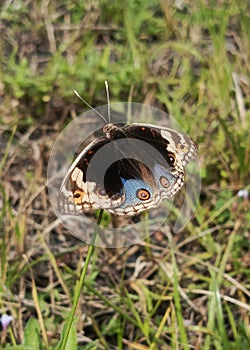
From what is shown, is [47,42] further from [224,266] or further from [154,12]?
[224,266]

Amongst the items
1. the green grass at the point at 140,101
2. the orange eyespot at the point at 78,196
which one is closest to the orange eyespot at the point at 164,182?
the orange eyespot at the point at 78,196

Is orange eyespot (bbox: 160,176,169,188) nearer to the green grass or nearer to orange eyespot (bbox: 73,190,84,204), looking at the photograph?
orange eyespot (bbox: 73,190,84,204)

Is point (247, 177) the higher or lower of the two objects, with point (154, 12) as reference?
lower

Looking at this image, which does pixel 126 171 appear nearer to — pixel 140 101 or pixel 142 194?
pixel 142 194

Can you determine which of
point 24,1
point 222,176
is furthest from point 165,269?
point 24,1

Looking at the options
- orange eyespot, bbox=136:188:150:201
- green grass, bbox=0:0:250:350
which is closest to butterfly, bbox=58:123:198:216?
orange eyespot, bbox=136:188:150:201

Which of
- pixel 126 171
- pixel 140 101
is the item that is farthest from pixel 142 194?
pixel 140 101

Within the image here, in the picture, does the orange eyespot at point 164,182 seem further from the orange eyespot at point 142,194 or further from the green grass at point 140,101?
the green grass at point 140,101
